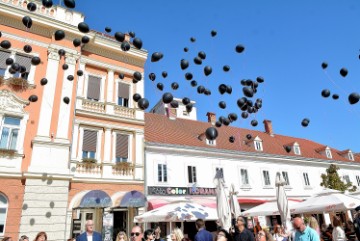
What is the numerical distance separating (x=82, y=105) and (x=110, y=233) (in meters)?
7.27

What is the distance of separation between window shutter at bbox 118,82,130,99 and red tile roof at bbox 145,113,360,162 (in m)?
3.53

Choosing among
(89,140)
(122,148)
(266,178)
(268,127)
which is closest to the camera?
(89,140)

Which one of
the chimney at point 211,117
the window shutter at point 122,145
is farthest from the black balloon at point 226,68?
the chimney at point 211,117

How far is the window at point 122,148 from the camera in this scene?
15938 mm

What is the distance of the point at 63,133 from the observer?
46.6 feet

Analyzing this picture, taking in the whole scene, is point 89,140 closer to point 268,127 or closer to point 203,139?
point 203,139

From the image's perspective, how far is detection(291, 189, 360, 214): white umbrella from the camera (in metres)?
11.6

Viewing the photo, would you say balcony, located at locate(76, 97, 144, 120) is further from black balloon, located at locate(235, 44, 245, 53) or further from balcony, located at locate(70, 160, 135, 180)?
black balloon, located at locate(235, 44, 245, 53)

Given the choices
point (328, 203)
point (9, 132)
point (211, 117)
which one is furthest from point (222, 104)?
point (211, 117)

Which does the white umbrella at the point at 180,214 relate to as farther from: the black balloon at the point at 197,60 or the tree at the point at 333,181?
the tree at the point at 333,181

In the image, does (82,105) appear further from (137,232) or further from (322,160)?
(322,160)

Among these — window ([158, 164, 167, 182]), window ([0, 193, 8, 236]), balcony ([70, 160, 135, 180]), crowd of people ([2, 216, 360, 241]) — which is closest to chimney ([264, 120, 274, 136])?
window ([158, 164, 167, 182])

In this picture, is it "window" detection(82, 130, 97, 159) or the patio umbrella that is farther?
"window" detection(82, 130, 97, 159)

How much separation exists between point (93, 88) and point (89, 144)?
12.0 ft
